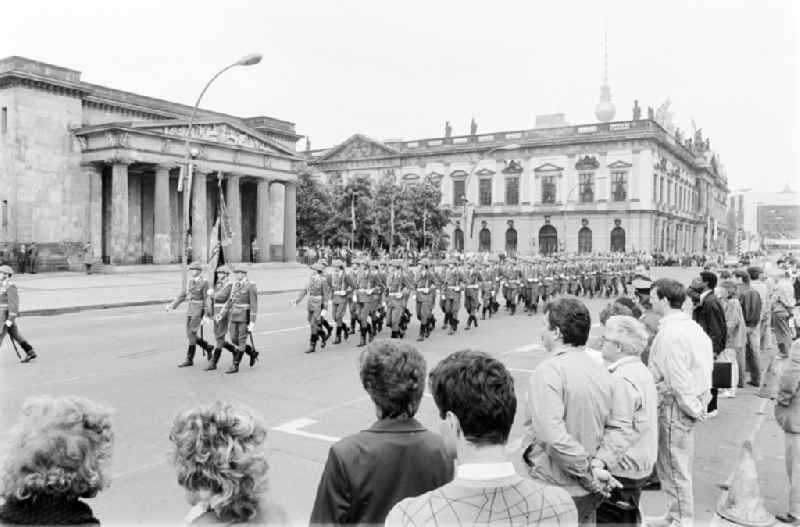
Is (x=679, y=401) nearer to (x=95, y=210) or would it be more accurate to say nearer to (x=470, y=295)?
(x=470, y=295)

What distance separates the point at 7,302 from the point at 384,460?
1102cm

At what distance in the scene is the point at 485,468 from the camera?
2.27 metres

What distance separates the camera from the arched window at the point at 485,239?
7150 centimetres

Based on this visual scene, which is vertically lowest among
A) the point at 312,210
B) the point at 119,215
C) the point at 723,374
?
the point at 723,374

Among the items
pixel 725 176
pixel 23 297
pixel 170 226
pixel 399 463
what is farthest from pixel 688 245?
pixel 399 463

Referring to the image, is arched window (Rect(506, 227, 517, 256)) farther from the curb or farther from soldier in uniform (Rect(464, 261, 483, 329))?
soldier in uniform (Rect(464, 261, 483, 329))

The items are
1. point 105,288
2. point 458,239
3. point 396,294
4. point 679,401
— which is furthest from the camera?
point 458,239

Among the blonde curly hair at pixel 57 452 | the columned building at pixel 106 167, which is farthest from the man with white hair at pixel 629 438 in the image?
the columned building at pixel 106 167

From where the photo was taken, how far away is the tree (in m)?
57.4

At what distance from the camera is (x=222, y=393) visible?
9.36m

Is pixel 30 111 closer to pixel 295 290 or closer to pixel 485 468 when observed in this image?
pixel 295 290

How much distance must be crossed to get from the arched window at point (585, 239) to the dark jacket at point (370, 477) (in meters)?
65.4

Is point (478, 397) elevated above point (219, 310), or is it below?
above

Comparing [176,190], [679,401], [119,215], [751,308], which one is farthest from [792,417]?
[176,190]
